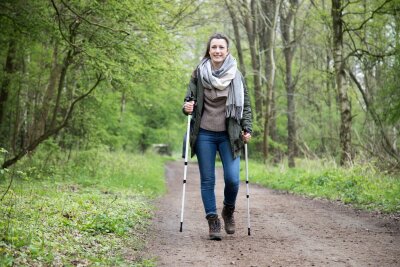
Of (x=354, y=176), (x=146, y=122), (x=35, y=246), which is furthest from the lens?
(x=146, y=122)

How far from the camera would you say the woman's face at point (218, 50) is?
630cm

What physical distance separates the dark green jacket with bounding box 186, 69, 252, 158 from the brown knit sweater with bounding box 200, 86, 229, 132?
0.06m

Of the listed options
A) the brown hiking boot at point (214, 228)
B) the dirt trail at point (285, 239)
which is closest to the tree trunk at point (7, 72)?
the dirt trail at point (285, 239)

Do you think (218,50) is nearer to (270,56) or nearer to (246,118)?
(246,118)

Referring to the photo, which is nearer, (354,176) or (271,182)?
(354,176)

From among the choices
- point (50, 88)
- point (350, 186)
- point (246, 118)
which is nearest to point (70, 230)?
point (246, 118)

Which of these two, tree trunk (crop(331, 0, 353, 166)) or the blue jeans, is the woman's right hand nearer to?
the blue jeans

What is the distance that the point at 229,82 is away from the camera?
20.4ft

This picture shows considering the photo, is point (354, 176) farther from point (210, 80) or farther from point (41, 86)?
point (41, 86)

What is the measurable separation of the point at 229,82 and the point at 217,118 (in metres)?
0.48

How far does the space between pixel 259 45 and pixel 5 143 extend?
1502 cm

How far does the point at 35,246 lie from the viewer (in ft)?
14.7

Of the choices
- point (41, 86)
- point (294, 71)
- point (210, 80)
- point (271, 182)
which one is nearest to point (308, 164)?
point (271, 182)

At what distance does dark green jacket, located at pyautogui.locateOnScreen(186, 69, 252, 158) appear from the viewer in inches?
243
